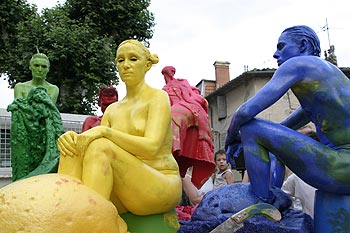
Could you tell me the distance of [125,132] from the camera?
239 cm

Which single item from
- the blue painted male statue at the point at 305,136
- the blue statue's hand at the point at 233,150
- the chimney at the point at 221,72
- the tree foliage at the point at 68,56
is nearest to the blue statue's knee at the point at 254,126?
the blue painted male statue at the point at 305,136

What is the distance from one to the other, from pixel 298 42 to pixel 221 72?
1766 cm

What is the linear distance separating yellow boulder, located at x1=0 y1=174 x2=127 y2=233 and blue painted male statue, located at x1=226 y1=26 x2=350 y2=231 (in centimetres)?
69

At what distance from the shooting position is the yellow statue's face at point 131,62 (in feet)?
7.83

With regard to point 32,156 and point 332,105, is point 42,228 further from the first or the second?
point 32,156

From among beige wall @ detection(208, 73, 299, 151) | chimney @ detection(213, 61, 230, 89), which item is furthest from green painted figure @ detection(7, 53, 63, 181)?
chimney @ detection(213, 61, 230, 89)

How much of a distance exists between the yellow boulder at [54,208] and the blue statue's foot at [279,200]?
0.71 metres

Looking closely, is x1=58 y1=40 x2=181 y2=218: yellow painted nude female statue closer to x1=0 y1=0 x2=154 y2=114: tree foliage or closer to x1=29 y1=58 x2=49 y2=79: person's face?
x1=29 y1=58 x2=49 y2=79: person's face

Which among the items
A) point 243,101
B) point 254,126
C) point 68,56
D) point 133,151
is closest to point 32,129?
point 133,151

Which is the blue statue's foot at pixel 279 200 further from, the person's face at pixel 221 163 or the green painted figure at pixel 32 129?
the person's face at pixel 221 163

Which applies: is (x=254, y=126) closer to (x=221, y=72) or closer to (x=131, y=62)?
(x=131, y=62)

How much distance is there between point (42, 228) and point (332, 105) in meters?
1.35

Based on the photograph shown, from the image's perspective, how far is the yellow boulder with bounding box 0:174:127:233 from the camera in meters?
1.75

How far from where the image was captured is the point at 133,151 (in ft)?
7.16
